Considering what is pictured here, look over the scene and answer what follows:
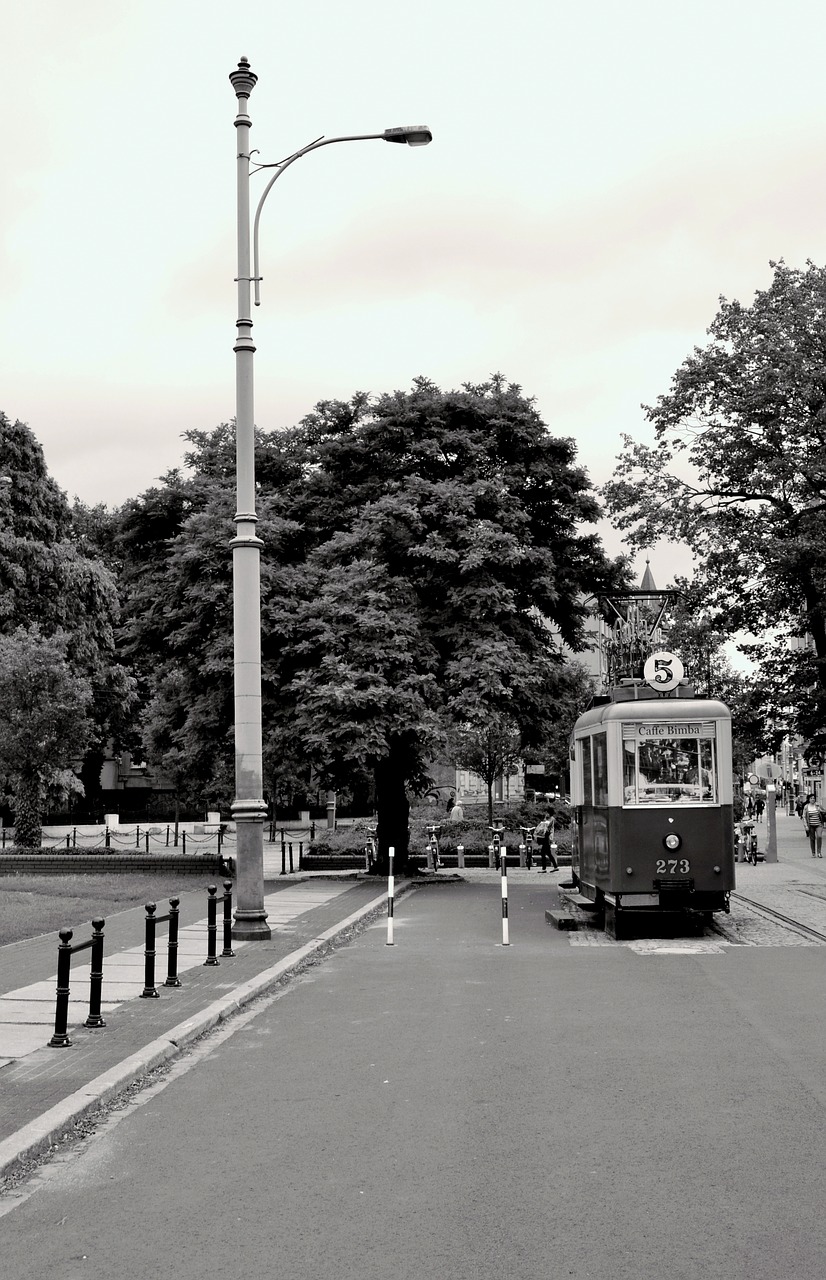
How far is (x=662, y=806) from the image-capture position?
1712 centimetres

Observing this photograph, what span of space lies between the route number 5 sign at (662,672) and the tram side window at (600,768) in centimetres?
103

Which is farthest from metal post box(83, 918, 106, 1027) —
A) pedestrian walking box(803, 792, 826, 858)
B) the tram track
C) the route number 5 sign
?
pedestrian walking box(803, 792, 826, 858)

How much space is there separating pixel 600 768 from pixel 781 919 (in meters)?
3.82

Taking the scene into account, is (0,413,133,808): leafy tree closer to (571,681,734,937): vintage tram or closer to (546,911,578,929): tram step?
(546,911,578,929): tram step

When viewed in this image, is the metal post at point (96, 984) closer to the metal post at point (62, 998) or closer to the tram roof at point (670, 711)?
the metal post at point (62, 998)

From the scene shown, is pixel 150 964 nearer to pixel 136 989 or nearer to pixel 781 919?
pixel 136 989

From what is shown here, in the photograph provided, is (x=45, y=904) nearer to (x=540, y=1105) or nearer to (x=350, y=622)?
(x=350, y=622)

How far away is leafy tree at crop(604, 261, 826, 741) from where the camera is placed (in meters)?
32.4

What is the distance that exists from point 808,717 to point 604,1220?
98.7 feet

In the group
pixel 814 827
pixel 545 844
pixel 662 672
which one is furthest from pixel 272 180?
pixel 814 827

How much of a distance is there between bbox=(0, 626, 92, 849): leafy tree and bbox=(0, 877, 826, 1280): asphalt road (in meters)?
24.7

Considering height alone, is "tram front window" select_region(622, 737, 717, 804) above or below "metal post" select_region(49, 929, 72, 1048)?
above

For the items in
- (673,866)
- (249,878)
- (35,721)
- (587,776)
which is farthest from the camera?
(35,721)

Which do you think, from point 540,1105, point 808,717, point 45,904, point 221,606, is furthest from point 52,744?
point 540,1105
